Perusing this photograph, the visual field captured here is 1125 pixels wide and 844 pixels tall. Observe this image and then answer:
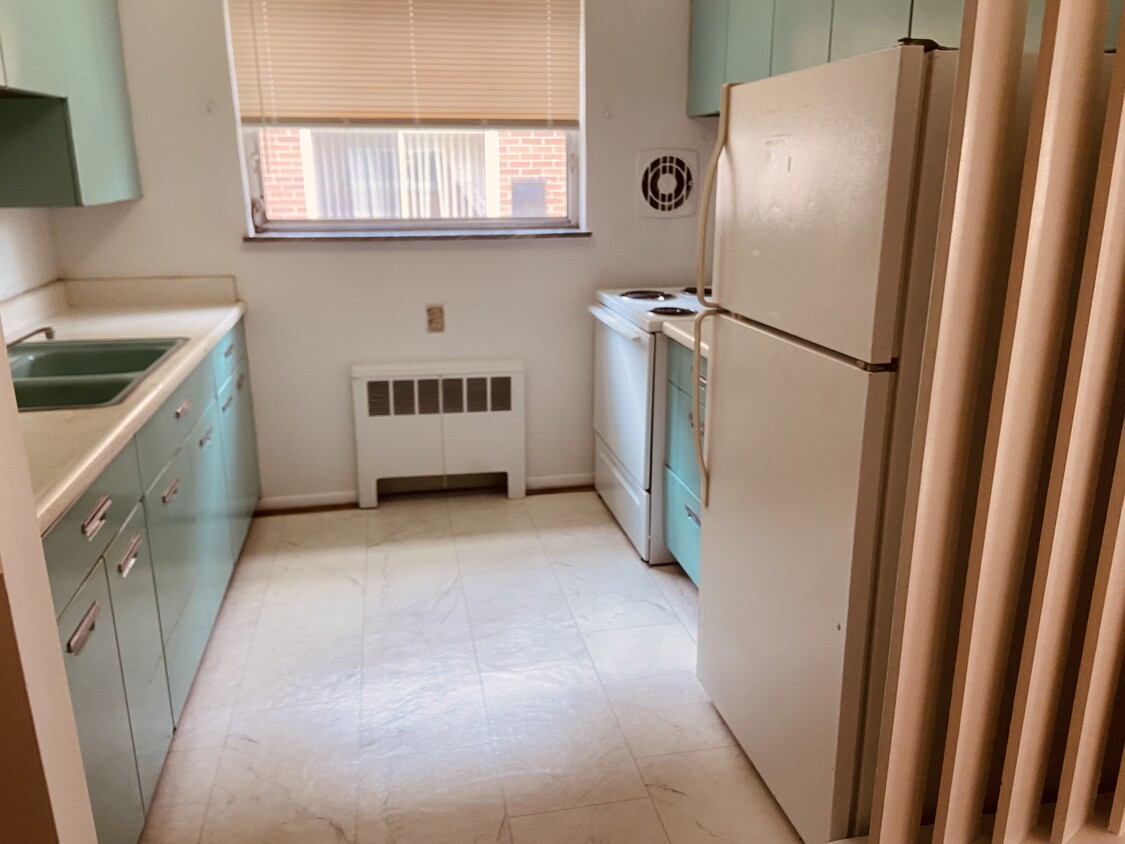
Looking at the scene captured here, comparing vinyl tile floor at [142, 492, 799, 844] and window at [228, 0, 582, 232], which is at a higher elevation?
window at [228, 0, 582, 232]

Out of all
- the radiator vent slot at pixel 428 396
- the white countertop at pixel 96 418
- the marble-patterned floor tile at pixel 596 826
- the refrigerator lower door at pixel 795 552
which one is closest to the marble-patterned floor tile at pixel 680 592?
the refrigerator lower door at pixel 795 552

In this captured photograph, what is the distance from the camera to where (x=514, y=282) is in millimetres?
3639

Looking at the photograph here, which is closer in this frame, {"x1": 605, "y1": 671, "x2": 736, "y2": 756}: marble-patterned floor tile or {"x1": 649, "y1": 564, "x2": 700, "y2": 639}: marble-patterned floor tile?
{"x1": 605, "y1": 671, "x2": 736, "y2": 756}: marble-patterned floor tile

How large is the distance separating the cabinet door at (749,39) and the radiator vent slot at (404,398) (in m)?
1.73

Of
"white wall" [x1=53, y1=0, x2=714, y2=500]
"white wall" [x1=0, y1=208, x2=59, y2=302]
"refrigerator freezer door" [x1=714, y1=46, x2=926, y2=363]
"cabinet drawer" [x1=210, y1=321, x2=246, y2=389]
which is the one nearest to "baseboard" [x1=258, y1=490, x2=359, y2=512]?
"white wall" [x1=53, y1=0, x2=714, y2=500]

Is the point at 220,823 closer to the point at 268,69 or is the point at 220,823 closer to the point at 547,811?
the point at 547,811

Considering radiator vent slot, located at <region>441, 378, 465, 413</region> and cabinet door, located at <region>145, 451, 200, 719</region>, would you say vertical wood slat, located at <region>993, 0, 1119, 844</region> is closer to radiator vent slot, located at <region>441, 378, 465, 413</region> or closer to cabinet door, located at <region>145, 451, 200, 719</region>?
cabinet door, located at <region>145, 451, 200, 719</region>

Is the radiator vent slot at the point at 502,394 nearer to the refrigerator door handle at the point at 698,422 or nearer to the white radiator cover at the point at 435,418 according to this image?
the white radiator cover at the point at 435,418

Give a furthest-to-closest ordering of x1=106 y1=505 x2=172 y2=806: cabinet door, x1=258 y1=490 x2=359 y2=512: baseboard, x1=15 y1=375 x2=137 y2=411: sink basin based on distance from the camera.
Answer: x1=258 y1=490 x2=359 y2=512: baseboard, x1=15 y1=375 x2=137 y2=411: sink basin, x1=106 y1=505 x2=172 y2=806: cabinet door

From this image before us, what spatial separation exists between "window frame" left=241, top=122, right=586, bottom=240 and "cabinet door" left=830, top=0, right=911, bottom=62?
1.42 meters

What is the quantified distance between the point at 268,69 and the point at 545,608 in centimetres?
229

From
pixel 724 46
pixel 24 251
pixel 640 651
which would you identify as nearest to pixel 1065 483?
pixel 640 651

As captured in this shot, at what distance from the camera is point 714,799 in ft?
6.54

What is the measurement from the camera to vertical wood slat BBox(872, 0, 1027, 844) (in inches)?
45.9
